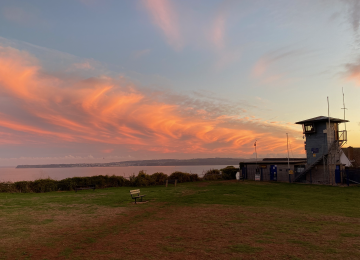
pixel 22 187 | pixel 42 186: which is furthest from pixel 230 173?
pixel 22 187

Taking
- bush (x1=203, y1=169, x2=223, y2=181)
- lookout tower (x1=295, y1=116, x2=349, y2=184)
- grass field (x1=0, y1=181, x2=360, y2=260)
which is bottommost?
bush (x1=203, y1=169, x2=223, y2=181)

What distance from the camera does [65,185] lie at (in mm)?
32031

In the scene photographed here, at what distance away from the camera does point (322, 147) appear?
36156 mm

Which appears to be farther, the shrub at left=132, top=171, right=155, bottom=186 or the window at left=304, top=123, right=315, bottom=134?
the window at left=304, top=123, right=315, bottom=134

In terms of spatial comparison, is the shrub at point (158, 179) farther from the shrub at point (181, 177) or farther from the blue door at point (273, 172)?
the blue door at point (273, 172)

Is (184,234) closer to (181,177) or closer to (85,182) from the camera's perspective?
(85,182)

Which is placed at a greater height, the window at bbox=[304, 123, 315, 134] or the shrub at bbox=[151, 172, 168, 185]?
the window at bbox=[304, 123, 315, 134]

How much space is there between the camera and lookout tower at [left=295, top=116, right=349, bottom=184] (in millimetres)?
34875

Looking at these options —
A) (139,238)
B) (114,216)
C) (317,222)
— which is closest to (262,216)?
(317,222)

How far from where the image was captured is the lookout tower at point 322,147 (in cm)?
3488

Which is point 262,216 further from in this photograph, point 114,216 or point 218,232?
point 114,216

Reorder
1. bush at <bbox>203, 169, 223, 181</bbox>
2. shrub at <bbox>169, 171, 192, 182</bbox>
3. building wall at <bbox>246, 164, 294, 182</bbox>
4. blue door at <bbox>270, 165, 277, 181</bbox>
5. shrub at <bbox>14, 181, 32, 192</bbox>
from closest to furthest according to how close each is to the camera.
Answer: shrub at <bbox>14, 181, 32, 192</bbox>, building wall at <bbox>246, 164, 294, 182</bbox>, blue door at <bbox>270, 165, 277, 181</bbox>, shrub at <bbox>169, 171, 192, 182</bbox>, bush at <bbox>203, 169, 223, 181</bbox>

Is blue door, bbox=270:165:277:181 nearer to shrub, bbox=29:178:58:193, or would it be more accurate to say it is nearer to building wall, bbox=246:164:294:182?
building wall, bbox=246:164:294:182

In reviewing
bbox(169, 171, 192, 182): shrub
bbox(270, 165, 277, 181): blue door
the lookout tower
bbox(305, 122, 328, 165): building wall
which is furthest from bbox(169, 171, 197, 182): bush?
bbox(305, 122, 328, 165): building wall
